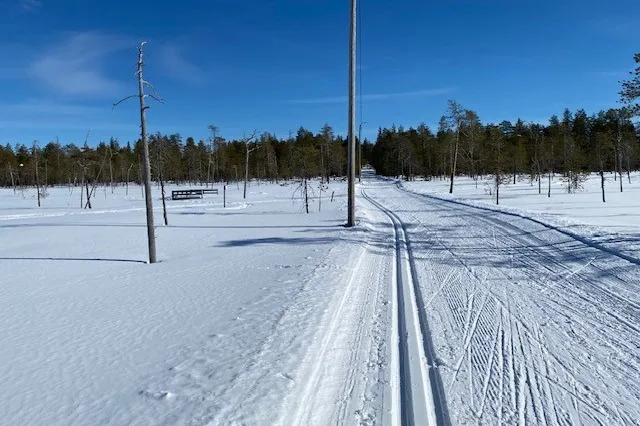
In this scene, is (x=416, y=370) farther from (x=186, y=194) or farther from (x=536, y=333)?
(x=186, y=194)

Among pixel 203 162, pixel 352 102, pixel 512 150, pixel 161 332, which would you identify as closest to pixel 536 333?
pixel 161 332

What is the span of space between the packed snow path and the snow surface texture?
0.02m

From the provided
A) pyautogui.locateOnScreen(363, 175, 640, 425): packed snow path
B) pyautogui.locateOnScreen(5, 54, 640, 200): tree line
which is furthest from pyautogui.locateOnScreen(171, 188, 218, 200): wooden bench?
pyautogui.locateOnScreen(363, 175, 640, 425): packed snow path

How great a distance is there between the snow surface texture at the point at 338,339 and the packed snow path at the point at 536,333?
0.07 ft

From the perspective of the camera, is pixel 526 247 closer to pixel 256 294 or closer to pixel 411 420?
pixel 256 294

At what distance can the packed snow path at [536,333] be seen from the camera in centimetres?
363

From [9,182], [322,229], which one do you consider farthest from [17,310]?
[9,182]

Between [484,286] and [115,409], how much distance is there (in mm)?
6115

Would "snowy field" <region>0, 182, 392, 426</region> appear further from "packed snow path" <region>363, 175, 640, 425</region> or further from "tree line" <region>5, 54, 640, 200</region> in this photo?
"tree line" <region>5, 54, 640, 200</region>

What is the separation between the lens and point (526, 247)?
35.7 ft

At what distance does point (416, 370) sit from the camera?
4.35 metres

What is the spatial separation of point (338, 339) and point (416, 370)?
→ 1.26m

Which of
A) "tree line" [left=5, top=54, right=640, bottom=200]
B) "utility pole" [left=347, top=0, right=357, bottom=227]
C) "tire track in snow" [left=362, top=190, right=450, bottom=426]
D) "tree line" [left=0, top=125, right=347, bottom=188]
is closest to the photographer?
"tire track in snow" [left=362, top=190, right=450, bottom=426]

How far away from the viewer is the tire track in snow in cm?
355
